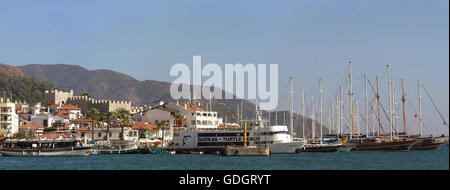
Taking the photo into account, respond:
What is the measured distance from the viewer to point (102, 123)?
134 metres

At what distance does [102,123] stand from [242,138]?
42176mm

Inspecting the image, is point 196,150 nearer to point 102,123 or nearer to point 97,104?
point 102,123

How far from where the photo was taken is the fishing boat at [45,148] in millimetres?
98062

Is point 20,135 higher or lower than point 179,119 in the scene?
lower

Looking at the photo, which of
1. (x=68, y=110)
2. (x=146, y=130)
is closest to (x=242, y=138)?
(x=146, y=130)

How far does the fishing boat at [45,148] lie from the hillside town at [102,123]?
1420 centimetres

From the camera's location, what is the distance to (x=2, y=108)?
126 meters

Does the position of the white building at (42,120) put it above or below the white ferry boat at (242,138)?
above

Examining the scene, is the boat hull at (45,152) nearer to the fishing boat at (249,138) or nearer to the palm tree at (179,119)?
the fishing boat at (249,138)

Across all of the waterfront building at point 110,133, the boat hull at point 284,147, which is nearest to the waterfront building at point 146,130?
the waterfront building at point 110,133
